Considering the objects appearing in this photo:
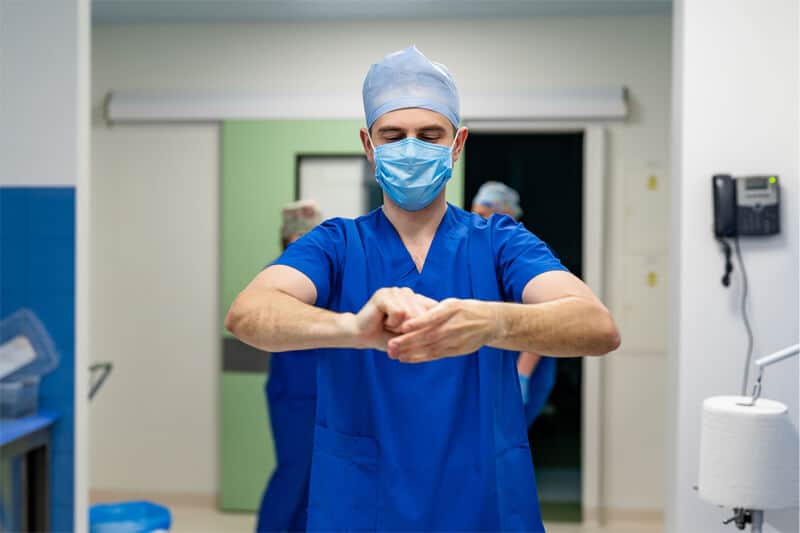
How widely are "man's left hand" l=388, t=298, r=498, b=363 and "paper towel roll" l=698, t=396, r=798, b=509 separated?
1.46 meters

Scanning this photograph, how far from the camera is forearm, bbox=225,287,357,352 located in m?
1.11

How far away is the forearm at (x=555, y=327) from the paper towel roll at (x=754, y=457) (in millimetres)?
1257

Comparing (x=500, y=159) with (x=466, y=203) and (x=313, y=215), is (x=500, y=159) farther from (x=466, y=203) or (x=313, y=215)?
(x=313, y=215)

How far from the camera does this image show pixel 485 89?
404 centimetres

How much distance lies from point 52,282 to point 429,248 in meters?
1.78

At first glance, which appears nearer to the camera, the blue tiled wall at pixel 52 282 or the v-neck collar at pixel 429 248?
the v-neck collar at pixel 429 248

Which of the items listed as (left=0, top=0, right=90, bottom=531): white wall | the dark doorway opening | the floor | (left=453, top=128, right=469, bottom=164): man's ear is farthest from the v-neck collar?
the dark doorway opening

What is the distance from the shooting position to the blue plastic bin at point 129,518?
119 inches

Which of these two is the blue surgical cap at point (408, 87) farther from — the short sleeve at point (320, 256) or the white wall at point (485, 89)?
the white wall at point (485, 89)

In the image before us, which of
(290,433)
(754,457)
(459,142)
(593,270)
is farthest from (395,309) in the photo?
(593,270)

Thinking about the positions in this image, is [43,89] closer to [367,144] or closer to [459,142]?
[367,144]

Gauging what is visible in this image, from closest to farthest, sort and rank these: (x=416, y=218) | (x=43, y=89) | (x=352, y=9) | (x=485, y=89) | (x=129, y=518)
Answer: (x=416, y=218) → (x=43, y=89) → (x=129, y=518) → (x=352, y=9) → (x=485, y=89)

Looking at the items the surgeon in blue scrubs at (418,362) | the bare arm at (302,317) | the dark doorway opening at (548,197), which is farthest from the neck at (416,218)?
the dark doorway opening at (548,197)

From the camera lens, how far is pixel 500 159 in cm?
521
